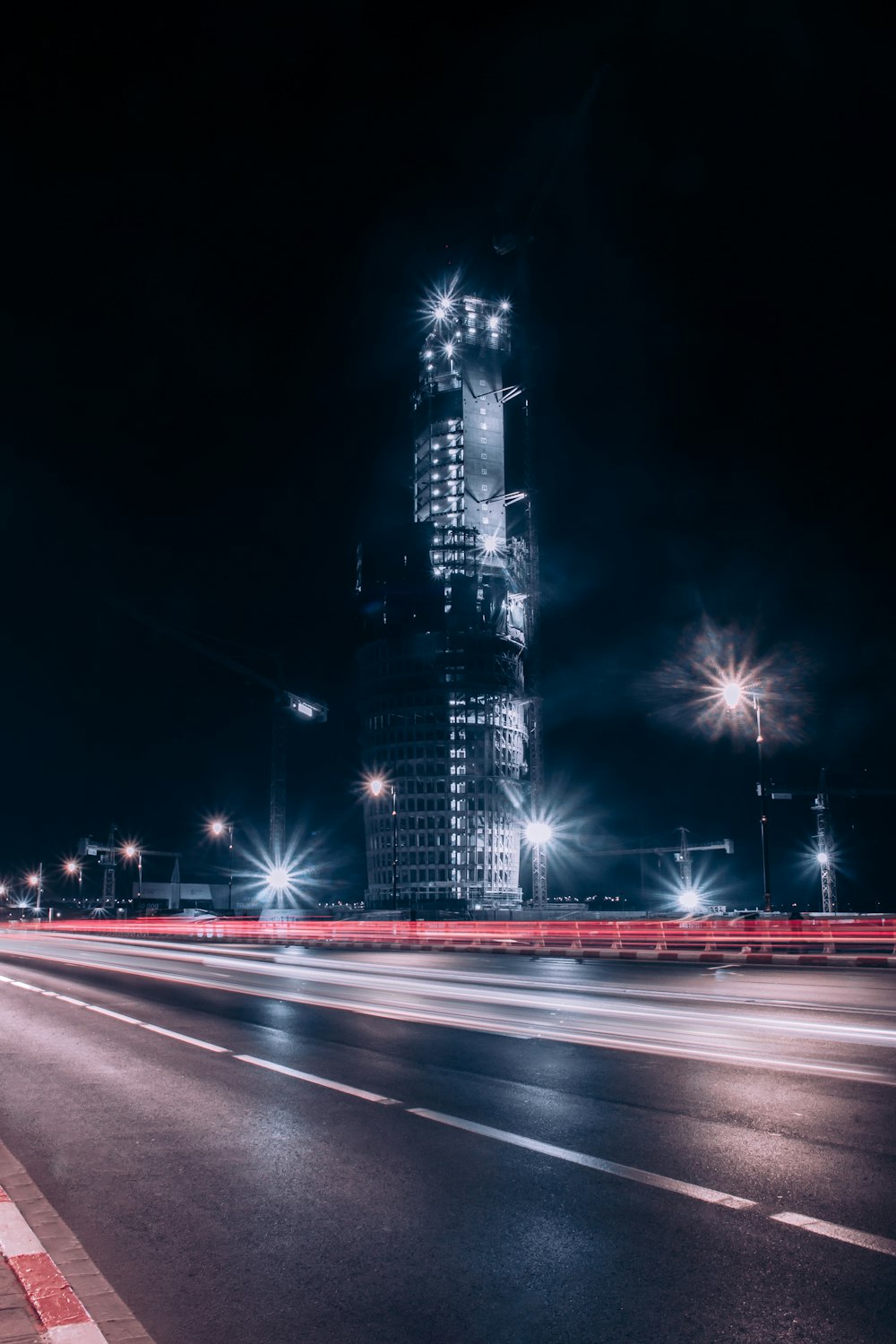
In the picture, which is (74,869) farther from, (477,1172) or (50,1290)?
(50,1290)

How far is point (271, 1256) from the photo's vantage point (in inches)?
202

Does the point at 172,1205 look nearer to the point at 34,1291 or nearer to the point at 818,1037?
the point at 34,1291

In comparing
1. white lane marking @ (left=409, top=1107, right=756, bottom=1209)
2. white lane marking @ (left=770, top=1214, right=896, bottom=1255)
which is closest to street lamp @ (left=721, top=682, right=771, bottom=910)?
white lane marking @ (left=409, top=1107, right=756, bottom=1209)

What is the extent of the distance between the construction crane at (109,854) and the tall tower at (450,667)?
3769 cm

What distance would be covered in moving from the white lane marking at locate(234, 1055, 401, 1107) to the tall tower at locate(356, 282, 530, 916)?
140279 mm

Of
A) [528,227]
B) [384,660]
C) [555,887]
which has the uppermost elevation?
[528,227]

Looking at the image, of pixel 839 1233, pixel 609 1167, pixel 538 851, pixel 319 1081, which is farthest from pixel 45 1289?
pixel 538 851

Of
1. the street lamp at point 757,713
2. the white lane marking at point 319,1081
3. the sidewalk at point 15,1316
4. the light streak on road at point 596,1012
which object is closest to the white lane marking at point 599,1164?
the white lane marking at point 319,1081

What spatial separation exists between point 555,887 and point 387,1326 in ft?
626

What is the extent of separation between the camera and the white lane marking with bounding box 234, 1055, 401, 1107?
29.8 feet

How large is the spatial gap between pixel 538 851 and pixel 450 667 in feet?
258

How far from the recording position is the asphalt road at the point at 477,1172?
14.4 feet

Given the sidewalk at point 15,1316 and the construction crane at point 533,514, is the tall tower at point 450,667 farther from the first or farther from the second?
the sidewalk at point 15,1316

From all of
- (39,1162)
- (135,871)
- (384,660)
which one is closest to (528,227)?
(384,660)
